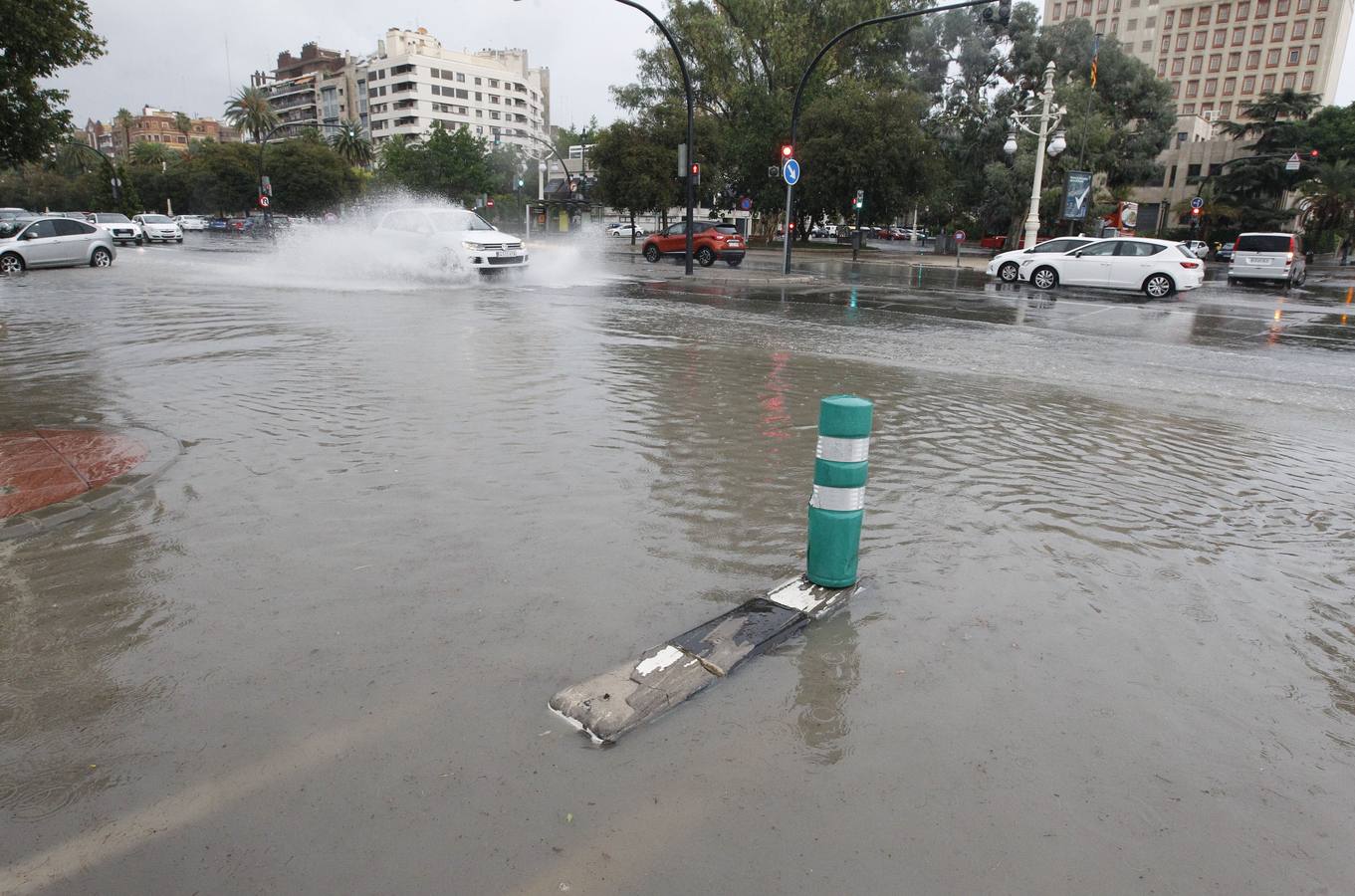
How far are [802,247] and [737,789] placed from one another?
51033 mm

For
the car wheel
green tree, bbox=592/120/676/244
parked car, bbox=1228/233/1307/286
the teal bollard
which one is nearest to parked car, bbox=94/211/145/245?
green tree, bbox=592/120/676/244

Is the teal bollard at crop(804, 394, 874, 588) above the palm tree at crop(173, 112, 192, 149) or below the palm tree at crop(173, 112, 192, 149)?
below

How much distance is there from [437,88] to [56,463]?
425 feet

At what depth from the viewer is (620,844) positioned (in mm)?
2303

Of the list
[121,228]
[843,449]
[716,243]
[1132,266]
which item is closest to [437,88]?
[121,228]

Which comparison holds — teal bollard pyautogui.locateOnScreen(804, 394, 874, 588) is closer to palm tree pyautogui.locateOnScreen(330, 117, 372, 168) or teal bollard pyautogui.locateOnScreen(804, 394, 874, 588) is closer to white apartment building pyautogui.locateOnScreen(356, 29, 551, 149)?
palm tree pyautogui.locateOnScreen(330, 117, 372, 168)

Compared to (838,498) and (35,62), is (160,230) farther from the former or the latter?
(838,498)

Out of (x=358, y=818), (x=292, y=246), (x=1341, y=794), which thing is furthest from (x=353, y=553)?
(x=292, y=246)

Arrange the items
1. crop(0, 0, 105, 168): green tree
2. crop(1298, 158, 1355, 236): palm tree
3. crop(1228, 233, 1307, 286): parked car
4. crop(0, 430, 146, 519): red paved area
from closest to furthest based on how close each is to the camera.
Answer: crop(0, 430, 146, 519): red paved area, crop(0, 0, 105, 168): green tree, crop(1228, 233, 1307, 286): parked car, crop(1298, 158, 1355, 236): palm tree

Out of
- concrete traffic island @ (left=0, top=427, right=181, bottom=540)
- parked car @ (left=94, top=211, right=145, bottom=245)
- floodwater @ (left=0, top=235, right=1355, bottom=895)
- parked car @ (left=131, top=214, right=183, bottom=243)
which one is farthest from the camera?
parked car @ (left=131, top=214, right=183, bottom=243)

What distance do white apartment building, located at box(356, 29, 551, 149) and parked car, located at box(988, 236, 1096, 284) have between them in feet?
329

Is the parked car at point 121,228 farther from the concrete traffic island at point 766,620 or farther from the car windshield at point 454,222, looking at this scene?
the concrete traffic island at point 766,620

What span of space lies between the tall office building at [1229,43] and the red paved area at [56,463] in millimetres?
105763

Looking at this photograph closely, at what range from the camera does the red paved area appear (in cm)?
480
